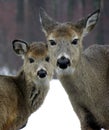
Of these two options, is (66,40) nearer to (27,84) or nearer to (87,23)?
(87,23)

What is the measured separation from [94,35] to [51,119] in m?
23.0

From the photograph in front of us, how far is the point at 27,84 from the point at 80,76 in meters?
1.24

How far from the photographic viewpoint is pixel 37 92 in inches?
587

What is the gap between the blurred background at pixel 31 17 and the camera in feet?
132

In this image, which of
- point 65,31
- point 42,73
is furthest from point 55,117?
point 65,31

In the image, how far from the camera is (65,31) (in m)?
14.2

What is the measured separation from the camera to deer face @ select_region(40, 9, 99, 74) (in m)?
13.6

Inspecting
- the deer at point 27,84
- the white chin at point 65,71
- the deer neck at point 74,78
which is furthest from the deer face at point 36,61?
the white chin at point 65,71

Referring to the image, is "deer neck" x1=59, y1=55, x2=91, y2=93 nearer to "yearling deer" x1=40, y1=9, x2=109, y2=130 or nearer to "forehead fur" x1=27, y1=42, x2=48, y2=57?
"yearling deer" x1=40, y1=9, x2=109, y2=130

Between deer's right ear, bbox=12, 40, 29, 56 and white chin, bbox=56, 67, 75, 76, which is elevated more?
deer's right ear, bbox=12, 40, 29, 56

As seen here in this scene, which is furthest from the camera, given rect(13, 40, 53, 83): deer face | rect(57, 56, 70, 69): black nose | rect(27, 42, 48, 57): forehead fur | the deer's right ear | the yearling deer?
the deer's right ear

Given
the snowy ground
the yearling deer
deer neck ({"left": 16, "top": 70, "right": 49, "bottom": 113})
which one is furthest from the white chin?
the snowy ground

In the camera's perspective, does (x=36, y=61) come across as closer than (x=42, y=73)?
No

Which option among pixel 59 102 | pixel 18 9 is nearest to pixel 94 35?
pixel 18 9
